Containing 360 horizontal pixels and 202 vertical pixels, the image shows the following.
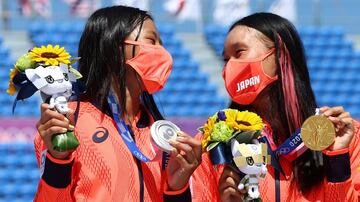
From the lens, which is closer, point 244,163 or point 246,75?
point 244,163

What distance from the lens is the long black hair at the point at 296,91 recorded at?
283 centimetres

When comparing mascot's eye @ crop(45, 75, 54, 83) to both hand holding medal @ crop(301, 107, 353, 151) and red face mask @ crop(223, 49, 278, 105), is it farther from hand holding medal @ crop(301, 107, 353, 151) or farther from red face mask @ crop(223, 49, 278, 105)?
hand holding medal @ crop(301, 107, 353, 151)

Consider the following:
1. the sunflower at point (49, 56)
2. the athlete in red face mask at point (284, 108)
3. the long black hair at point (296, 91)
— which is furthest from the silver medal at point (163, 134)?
the long black hair at point (296, 91)

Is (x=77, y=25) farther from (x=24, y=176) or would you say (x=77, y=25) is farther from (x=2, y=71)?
(x=24, y=176)

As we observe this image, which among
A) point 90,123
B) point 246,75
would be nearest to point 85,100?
point 90,123

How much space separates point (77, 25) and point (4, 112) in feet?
6.67

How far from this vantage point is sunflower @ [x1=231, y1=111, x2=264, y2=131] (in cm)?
262

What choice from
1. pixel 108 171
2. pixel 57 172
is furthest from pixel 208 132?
pixel 57 172

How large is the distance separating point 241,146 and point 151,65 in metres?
0.42

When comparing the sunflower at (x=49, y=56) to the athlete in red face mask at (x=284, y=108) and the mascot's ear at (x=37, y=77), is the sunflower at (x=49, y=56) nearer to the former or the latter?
the mascot's ear at (x=37, y=77)

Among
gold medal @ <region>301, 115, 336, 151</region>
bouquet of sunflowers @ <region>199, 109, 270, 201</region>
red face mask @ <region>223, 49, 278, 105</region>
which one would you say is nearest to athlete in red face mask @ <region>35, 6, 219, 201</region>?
bouquet of sunflowers @ <region>199, 109, 270, 201</region>

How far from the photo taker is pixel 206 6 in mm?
11195

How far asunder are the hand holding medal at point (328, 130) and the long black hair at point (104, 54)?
0.61m

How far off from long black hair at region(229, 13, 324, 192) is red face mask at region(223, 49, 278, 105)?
0.06 m
